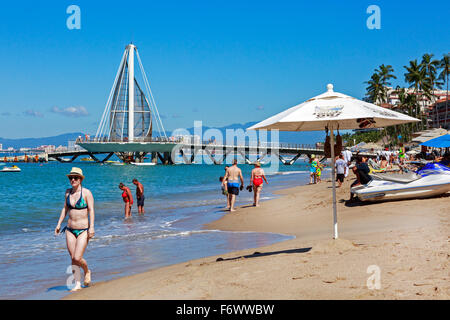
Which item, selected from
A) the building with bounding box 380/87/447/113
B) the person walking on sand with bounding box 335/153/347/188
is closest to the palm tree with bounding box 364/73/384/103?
the building with bounding box 380/87/447/113

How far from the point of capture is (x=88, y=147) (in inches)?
3179

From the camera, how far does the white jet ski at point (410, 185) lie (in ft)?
32.5

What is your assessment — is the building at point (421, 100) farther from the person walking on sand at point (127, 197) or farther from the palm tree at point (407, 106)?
the person walking on sand at point (127, 197)

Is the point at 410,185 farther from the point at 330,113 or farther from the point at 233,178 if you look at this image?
the point at 330,113

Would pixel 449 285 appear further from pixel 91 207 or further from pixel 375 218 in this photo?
pixel 375 218

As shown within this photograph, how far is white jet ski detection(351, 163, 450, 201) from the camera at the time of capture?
9906 millimetres

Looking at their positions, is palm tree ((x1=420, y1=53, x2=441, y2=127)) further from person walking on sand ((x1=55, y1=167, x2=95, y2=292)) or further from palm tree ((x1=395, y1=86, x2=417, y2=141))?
person walking on sand ((x1=55, y1=167, x2=95, y2=292))

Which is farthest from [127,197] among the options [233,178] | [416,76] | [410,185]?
[416,76]

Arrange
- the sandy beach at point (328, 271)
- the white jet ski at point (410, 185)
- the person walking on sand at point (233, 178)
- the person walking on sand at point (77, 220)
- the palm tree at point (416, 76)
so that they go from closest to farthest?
the sandy beach at point (328, 271)
the person walking on sand at point (77, 220)
the white jet ski at point (410, 185)
the person walking on sand at point (233, 178)
the palm tree at point (416, 76)

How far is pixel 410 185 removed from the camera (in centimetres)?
1000

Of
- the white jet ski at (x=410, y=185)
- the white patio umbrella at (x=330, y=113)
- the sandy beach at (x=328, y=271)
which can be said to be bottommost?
the sandy beach at (x=328, y=271)

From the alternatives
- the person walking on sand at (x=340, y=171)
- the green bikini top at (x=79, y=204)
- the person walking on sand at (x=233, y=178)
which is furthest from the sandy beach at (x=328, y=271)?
the person walking on sand at (x=340, y=171)

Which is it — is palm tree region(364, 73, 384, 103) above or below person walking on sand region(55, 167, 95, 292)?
above
